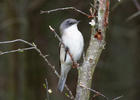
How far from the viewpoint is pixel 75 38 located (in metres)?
4.67

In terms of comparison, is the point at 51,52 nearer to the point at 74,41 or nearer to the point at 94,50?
the point at 74,41

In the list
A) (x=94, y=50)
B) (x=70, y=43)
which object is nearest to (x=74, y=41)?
(x=70, y=43)

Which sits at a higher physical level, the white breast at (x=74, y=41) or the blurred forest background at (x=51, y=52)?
the white breast at (x=74, y=41)

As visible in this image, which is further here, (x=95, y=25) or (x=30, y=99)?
(x=30, y=99)

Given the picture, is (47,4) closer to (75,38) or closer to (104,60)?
(104,60)

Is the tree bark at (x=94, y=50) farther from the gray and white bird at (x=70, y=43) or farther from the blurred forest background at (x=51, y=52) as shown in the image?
the blurred forest background at (x=51, y=52)

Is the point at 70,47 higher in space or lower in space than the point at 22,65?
higher

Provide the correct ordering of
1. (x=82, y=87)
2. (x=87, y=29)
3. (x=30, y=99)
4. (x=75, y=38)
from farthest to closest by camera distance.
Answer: (x=87, y=29) < (x=30, y=99) < (x=75, y=38) < (x=82, y=87)

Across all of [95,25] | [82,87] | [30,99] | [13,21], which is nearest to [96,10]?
[95,25]

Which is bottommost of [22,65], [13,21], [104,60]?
[104,60]

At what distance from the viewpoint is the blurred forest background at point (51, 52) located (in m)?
7.03

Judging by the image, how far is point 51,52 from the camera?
818 cm

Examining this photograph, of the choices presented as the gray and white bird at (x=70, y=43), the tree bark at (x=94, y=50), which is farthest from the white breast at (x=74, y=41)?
the tree bark at (x=94, y=50)

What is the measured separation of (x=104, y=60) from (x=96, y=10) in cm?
535
